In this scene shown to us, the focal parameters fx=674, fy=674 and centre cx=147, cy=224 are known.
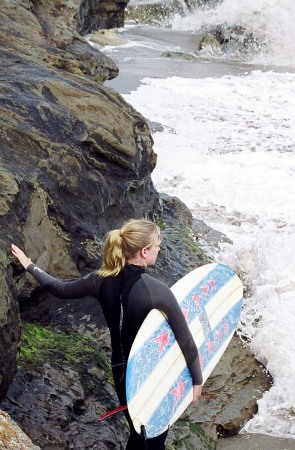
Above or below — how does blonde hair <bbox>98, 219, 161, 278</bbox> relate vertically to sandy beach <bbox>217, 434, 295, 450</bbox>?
above

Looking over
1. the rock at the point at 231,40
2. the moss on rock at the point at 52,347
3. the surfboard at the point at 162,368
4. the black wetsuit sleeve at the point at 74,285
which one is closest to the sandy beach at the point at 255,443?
the surfboard at the point at 162,368

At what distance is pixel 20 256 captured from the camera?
373cm

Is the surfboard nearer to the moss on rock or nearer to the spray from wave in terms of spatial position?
the moss on rock

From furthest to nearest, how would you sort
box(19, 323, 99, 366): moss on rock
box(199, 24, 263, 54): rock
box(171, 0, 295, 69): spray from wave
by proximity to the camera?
1. box(199, 24, 263, 54): rock
2. box(171, 0, 295, 69): spray from wave
3. box(19, 323, 99, 366): moss on rock

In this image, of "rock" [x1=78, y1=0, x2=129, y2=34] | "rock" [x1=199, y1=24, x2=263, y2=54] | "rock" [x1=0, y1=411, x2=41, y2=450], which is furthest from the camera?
"rock" [x1=199, y1=24, x2=263, y2=54]

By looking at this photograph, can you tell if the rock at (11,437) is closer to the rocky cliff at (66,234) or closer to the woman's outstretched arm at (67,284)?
the rocky cliff at (66,234)

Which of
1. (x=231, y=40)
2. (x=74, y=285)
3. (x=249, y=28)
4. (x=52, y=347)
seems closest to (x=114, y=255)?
(x=74, y=285)

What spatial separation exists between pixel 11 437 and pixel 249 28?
24.6 metres

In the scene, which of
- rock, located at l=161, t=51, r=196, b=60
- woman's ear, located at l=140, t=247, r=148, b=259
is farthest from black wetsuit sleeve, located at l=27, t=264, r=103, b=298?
rock, located at l=161, t=51, r=196, b=60

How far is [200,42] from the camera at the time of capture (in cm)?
2375

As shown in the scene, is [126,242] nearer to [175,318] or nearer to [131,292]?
[131,292]

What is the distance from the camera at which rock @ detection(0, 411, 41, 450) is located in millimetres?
2748

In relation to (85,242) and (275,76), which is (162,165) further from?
(275,76)

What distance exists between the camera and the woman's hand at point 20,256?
12.1ft
